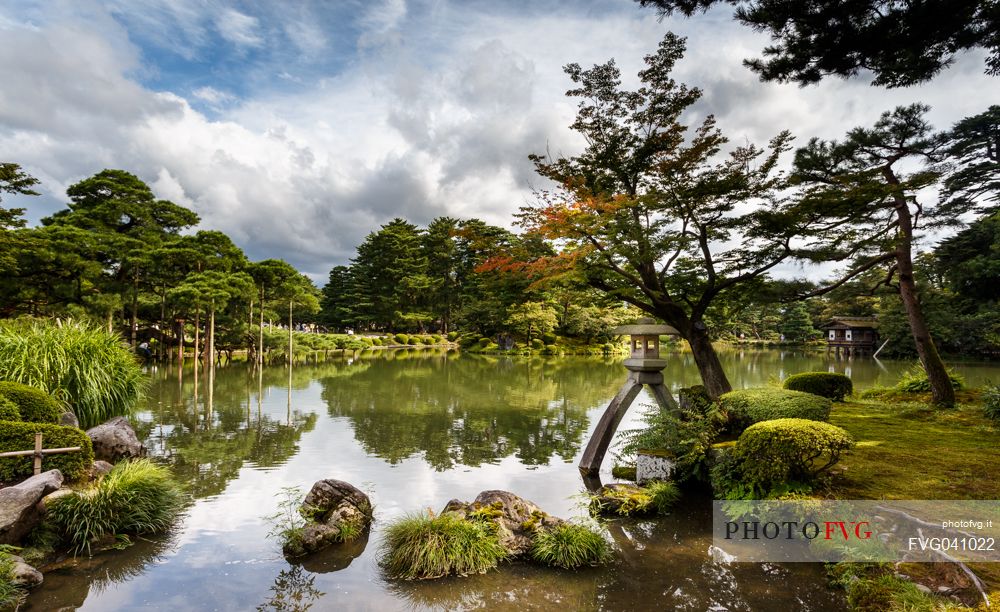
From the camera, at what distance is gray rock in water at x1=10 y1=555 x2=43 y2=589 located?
331cm

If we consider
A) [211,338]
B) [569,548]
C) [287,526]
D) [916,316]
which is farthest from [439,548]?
[211,338]

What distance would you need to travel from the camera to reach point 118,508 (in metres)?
4.37

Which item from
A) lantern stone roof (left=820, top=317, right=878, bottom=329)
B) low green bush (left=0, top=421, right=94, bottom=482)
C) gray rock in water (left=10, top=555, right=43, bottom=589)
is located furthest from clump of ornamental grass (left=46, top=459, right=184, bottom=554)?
lantern stone roof (left=820, top=317, right=878, bottom=329)

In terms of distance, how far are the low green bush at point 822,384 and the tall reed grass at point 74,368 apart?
11.8 meters

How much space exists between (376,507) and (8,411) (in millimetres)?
3870

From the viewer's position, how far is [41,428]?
4676 millimetres

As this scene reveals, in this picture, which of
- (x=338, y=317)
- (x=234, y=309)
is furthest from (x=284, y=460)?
(x=338, y=317)

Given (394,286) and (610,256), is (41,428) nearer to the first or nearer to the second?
(610,256)

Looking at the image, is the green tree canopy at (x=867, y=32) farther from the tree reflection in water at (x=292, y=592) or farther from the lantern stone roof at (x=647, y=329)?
the tree reflection in water at (x=292, y=592)

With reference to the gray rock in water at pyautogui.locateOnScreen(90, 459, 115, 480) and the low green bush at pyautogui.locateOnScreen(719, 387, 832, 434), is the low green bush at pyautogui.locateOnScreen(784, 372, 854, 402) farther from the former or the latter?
the gray rock in water at pyautogui.locateOnScreen(90, 459, 115, 480)

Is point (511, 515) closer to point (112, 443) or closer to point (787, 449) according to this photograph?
point (787, 449)

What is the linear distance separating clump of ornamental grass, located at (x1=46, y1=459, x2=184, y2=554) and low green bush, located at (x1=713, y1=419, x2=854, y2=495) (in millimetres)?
5627

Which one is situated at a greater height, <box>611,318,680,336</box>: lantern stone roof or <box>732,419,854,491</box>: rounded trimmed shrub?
<box>611,318,680,336</box>: lantern stone roof

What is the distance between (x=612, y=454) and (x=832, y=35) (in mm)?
5701
